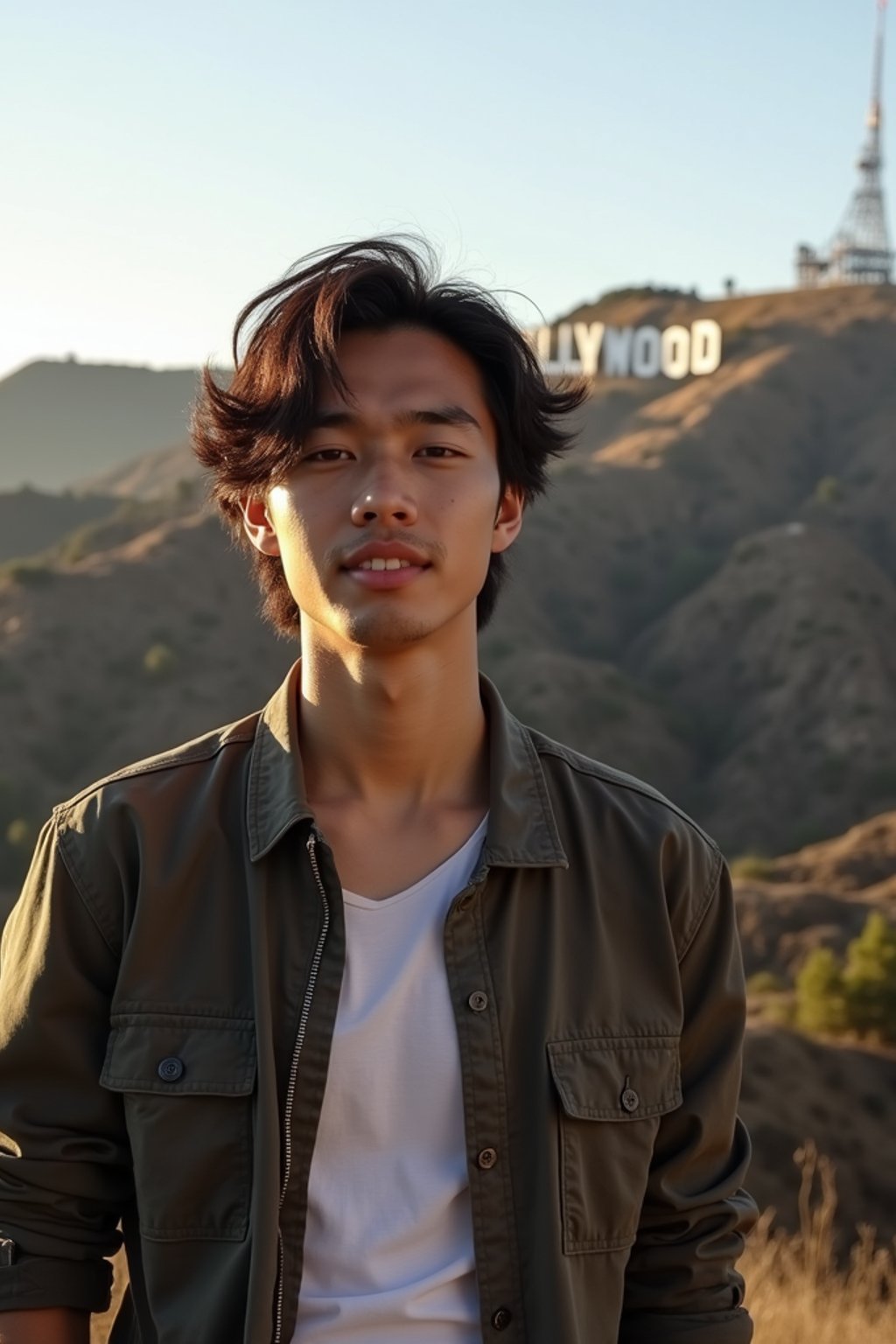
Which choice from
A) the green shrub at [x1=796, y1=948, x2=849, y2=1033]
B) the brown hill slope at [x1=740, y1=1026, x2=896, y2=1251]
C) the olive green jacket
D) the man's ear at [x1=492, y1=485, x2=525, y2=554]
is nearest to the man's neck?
the olive green jacket

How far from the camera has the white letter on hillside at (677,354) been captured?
7669 centimetres

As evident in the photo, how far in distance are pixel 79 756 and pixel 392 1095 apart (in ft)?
150

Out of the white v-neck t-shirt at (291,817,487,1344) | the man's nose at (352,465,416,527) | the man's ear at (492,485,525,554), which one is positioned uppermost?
the man's ear at (492,485,525,554)

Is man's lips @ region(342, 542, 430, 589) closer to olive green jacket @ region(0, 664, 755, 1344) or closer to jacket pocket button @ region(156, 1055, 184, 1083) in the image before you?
olive green jacket @ region(0, 664, 755, 1344)

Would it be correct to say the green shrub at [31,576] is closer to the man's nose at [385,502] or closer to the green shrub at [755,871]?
the green shrub at [755,871]

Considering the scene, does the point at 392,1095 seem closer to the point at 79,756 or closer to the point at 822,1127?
the point at 822,1127

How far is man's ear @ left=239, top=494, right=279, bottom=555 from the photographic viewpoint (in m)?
2.90

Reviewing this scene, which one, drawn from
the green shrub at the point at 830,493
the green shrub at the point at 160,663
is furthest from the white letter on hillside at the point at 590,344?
the green shrub at the point at 160,663

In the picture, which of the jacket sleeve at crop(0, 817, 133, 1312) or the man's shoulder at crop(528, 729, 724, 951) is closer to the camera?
the jacket sleeve at crop(0, 817, 133, 1312)

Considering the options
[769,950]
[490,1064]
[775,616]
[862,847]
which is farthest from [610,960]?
[775,616]

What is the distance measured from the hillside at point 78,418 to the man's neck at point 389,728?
135 m

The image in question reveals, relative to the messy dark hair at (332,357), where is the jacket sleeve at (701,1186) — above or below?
below

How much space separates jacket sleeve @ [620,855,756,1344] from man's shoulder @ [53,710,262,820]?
0.84m

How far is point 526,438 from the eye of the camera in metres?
3.00
